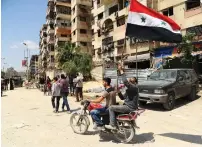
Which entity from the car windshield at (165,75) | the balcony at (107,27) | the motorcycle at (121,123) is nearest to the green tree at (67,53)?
the balcony at (107,27)

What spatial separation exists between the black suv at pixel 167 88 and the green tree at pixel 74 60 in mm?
24352

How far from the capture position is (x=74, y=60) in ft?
127

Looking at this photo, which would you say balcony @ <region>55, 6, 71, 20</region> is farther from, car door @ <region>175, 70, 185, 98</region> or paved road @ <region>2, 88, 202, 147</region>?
paved road @ <region>2, 88, 202, 147</region>

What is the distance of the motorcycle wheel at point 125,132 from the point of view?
6543 mm

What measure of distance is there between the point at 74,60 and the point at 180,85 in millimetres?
27512

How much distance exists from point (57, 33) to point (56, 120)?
165ft

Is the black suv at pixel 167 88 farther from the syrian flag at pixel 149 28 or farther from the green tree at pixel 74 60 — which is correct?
the green tree at pixel 74 60

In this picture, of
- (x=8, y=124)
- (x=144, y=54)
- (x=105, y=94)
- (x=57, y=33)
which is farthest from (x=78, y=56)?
(x=105, y=94)

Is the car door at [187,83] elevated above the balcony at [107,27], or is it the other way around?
the balcony at [107,27]

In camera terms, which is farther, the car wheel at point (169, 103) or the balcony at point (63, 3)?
the balcony at point (63, 3)

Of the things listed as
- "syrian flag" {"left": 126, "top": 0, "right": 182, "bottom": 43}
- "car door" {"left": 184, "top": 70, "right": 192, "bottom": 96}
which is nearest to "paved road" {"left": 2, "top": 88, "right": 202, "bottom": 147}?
"car door" {"left": 184, "top": 70, "right": 192, "bottom": 96}

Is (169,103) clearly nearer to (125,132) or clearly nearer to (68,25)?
(125,132)

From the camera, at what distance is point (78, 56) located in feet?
133

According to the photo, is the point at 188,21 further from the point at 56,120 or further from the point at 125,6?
the point at 56,120
